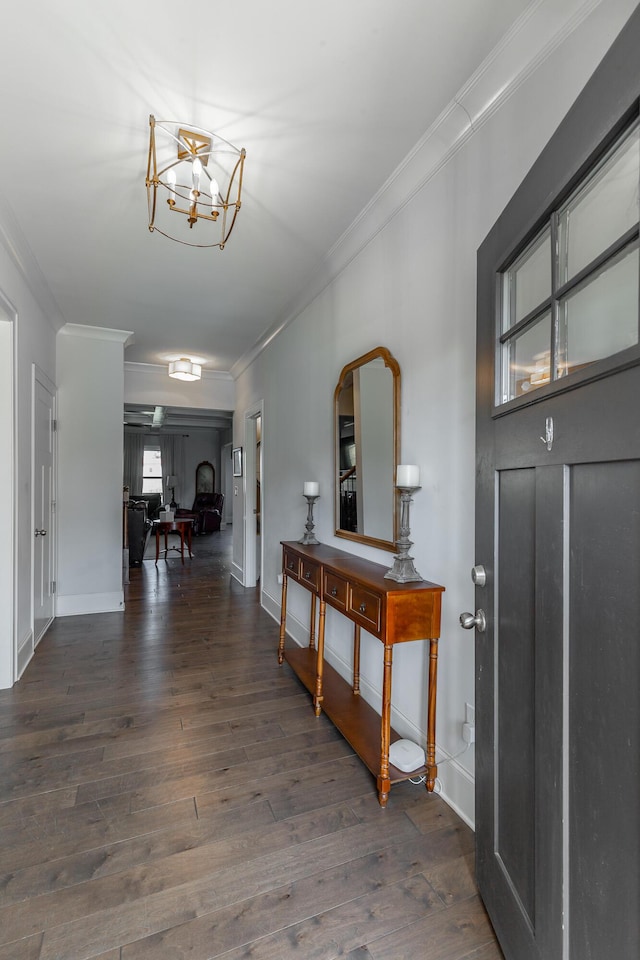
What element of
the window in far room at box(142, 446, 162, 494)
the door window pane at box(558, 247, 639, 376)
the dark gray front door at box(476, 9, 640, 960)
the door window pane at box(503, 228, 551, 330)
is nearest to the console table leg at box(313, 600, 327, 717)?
the dark gray front door at box(476, 9, 640, 960)

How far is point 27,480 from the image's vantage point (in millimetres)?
3285

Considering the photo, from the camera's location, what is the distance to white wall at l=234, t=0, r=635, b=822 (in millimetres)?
1448

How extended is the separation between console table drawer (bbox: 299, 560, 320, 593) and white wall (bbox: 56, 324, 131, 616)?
8.50ft

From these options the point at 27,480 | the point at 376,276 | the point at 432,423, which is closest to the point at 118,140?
the point at 376,276

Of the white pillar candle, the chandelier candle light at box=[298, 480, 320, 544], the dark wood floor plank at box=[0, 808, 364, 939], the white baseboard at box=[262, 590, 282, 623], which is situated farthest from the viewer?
the white baseboard at box=[262, 590, 282, 623]

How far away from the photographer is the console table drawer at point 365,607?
1914mm

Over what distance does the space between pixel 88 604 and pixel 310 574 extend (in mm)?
2936

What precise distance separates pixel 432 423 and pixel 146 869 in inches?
76.7

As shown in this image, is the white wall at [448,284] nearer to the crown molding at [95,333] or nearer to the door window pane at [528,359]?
the door window pane at [528,359]

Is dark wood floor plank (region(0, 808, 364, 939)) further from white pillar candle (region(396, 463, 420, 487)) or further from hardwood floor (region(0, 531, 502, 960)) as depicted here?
white pillar candle (region(396, 463, 420, 487))

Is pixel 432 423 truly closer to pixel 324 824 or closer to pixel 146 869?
pixel 324 824

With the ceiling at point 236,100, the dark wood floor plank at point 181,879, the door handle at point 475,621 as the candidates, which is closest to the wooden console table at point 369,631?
the dark wood floor plank at point 181,879

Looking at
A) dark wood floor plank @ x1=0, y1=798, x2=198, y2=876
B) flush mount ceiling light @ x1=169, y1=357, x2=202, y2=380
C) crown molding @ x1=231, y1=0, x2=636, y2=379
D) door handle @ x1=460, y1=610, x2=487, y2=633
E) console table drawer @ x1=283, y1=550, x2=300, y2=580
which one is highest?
crown molding @ x1=231, y1=0, x2=636, y2=379

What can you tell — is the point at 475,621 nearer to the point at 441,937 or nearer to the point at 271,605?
the point at 441,937
